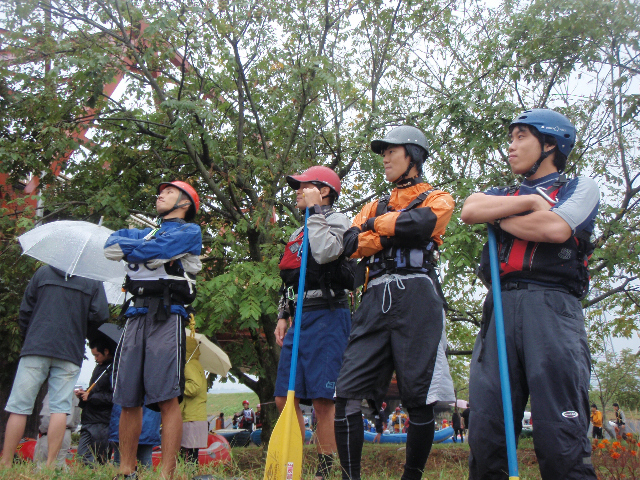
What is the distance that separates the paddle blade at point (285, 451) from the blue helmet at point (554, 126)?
200 cm

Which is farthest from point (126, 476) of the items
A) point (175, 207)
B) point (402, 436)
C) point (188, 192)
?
point (402, 436)

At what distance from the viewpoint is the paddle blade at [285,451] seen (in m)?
2.94

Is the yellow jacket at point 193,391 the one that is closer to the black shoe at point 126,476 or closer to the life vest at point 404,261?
the black shoe at point 126,476

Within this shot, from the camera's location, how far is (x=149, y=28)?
7.21m

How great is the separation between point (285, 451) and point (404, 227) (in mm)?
1401

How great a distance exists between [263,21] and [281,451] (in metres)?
7.42

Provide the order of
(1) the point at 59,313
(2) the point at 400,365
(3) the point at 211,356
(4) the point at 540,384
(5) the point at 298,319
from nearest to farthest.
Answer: (4) the point at 540,384 → (2) the point at 400,365 → (5) the point at 298,319 → (1) the point at 59,313 → (3) the point at 211,356

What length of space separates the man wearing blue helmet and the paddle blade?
959 millimetres

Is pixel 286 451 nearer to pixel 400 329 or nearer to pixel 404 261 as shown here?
pixel 400 329

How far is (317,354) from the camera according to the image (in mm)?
3988

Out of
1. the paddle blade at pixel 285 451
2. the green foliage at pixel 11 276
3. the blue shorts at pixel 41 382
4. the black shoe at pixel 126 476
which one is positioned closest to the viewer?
the paddle blade at pixel 285 451

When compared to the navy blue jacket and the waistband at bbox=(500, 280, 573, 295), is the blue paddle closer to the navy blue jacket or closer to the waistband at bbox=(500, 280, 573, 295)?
the waistband at bbox=(500, 280, 573, 295)

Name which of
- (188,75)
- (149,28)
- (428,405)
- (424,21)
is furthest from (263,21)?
(428,405)

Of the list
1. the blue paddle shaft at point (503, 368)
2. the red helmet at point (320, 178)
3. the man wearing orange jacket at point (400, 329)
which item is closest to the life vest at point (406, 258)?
the man wearing orange jacket at point (400, 329)
